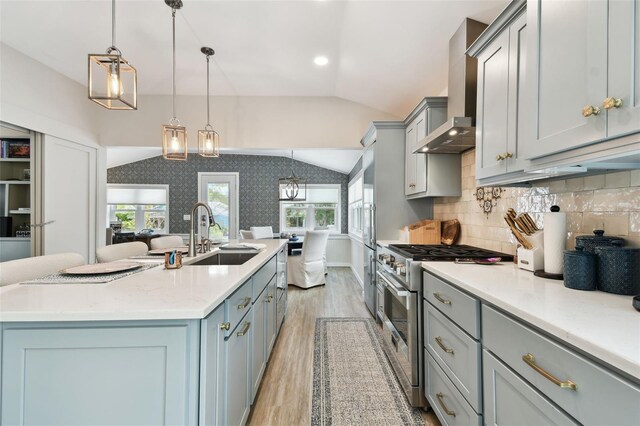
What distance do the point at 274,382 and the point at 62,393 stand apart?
4.78 feet

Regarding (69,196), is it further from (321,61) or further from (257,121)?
(321,61)

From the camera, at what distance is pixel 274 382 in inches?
84.5

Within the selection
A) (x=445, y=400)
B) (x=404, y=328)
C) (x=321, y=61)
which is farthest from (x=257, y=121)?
(x=445, y=400)

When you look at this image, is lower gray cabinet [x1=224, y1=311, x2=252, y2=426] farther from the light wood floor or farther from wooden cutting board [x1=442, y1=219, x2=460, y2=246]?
wooden cutting board [x1=442, y1=219, x2=460, y2=246]

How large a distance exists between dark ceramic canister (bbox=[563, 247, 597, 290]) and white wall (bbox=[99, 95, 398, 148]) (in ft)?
10.6

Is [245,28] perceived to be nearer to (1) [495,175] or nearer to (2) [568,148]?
(1) [495,175]

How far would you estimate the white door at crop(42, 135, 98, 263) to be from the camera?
11.1ft

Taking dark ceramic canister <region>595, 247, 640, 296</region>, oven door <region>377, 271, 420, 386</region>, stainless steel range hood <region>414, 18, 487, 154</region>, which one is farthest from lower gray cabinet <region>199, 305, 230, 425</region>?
stainless steel range hood <region>414, 18, 487, 154</region>

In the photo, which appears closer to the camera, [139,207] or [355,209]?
[355,209]

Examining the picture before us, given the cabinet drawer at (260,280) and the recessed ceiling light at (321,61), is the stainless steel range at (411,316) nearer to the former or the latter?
the cabinet drawer at (260,280)

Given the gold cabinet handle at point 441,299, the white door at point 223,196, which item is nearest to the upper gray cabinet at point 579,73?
the gold cabinet handle at point 441,299

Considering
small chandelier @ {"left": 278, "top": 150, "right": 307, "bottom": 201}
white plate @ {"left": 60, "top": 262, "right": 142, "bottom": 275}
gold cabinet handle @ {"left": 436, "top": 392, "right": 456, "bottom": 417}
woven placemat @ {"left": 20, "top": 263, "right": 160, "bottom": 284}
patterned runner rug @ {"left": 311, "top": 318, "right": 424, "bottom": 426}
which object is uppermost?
small chandelier @ {"left": 278, "top": 150, "right": 307, "bottom": 201}

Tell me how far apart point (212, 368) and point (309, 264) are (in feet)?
12.8

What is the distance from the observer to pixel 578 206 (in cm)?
144
